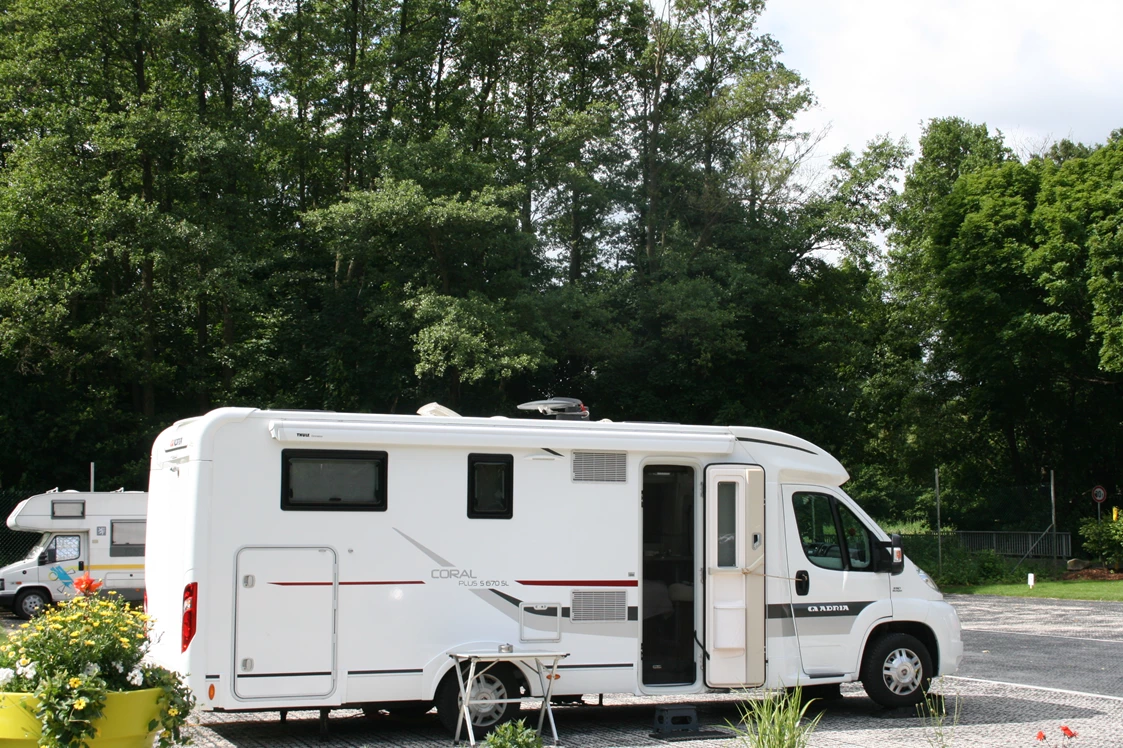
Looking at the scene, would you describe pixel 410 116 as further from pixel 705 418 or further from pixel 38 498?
pixel 38 498

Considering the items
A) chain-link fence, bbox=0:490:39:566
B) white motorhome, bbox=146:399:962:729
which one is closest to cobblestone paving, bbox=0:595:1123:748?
white motorhome, bbox=146:399:962:729

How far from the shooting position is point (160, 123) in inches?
1126

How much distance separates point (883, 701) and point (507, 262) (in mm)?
22042

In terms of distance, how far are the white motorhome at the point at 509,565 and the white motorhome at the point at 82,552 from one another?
566 inches

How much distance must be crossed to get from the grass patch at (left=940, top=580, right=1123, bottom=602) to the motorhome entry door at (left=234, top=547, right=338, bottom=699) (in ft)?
79.1

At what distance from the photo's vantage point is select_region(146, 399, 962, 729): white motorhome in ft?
28.4

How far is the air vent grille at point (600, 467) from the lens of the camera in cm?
973

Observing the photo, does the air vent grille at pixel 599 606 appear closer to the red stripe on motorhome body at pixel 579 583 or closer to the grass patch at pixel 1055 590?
the red stripe on motorhome body at pixel 579 583

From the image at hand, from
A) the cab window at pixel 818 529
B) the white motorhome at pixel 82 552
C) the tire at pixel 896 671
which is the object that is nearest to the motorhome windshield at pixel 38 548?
the white motorhome at pixel 82 552

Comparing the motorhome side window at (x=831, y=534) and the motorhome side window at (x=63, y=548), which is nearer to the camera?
the motorhome side window at (x=831, y=534)

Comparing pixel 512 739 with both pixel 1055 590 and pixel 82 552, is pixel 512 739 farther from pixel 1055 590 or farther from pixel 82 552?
pixel 1055 590

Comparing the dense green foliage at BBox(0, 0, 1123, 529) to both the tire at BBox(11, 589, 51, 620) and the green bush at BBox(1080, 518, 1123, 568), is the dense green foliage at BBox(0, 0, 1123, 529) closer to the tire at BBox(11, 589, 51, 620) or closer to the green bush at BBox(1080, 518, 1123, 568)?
the green bush at BBox(1080, 518, 1123, 568)

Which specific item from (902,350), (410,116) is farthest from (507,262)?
(902,350)

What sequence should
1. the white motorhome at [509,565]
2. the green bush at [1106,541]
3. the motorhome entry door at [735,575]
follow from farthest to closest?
the green bush at [1106,541]
the motorhome entry door at [735,575]
the white motorhome at [509,565]
